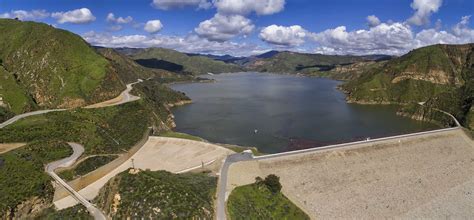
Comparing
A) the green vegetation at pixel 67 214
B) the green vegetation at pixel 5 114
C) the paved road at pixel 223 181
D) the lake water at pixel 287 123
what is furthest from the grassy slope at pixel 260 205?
the green vegetation at pixel 5 114

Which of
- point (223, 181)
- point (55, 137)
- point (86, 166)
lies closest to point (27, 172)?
point (86, 166)

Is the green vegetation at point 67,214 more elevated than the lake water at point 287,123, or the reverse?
the green vegetation at point 67,214

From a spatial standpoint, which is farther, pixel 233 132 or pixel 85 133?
pixel 233 132

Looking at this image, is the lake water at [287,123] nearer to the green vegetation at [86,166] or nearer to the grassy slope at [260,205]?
the green vegetation at [86,166]

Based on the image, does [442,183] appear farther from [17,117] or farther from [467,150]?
[17,117]

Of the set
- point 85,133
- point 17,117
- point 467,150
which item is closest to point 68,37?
point 17,117

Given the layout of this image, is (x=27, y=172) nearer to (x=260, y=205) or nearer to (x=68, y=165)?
(x=68, y=165)
